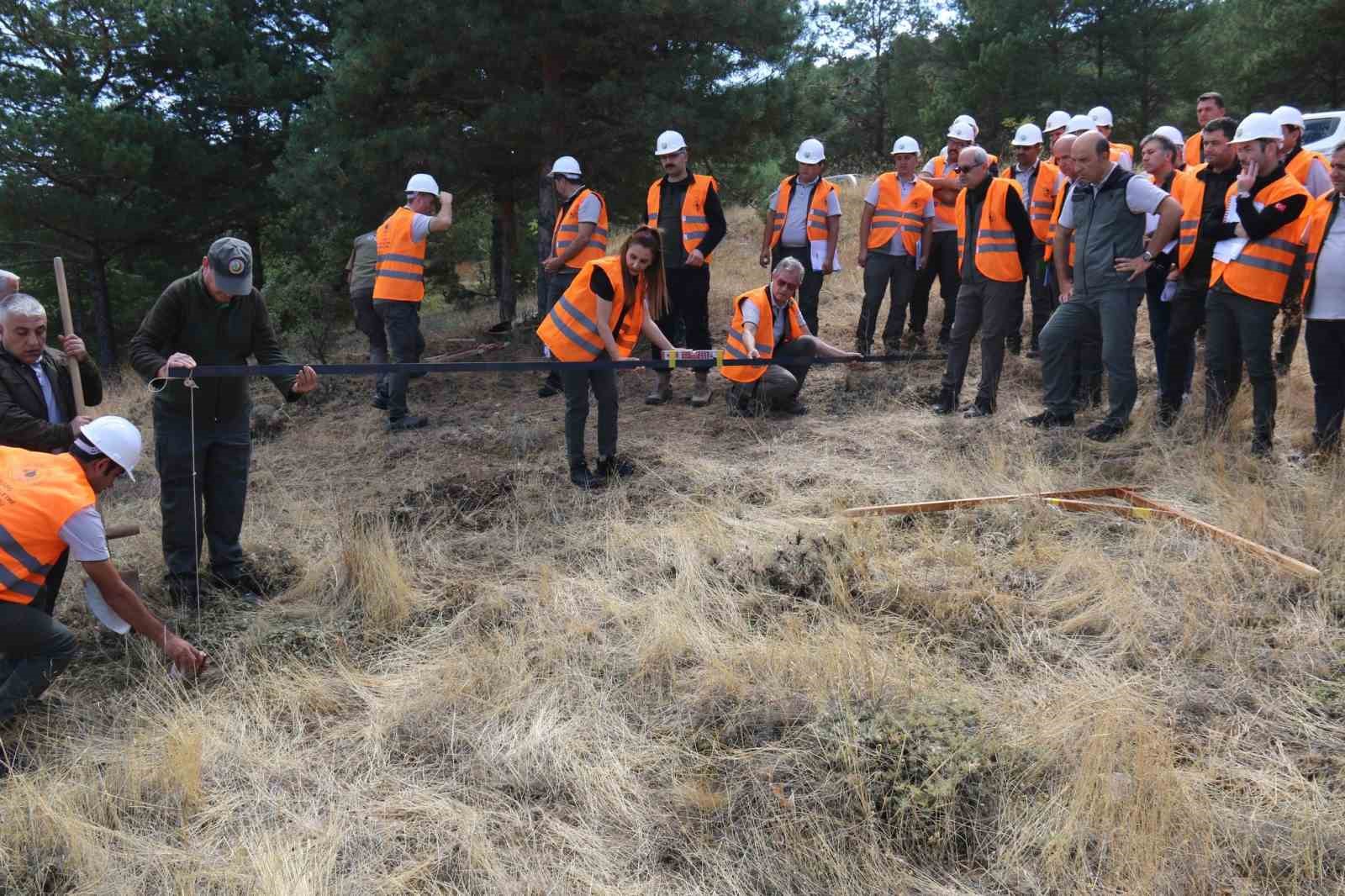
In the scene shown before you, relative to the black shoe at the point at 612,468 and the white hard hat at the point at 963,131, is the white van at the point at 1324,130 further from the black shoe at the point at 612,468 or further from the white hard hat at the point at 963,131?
the black shoe at the point at 612,468

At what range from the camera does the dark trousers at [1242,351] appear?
5273 millimetres

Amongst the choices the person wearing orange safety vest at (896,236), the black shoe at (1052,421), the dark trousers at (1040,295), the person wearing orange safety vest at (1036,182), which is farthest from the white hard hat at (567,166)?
the black shoe at (1052,421)

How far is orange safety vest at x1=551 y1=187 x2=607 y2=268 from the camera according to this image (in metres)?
7.50

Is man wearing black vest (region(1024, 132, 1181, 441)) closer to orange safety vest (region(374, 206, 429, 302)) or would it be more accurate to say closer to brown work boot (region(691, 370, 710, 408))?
brown work boot (region(691, 370, 710, 408))

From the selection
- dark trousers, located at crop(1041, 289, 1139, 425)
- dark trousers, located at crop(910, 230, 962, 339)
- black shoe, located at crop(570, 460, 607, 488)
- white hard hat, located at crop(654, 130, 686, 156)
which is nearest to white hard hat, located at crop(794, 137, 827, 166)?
white hard hat, located at crop(654, 130, 686, 156)

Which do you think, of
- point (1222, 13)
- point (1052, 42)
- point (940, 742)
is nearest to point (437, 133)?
point (940, 742)

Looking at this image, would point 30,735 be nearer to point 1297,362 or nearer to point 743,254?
point 1297,362

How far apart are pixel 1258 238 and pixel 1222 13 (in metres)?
19.1

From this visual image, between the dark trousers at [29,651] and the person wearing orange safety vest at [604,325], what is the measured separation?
278 centimetres

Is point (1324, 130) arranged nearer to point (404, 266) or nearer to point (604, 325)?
point (604, 325)

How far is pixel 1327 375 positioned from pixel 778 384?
3.44 m

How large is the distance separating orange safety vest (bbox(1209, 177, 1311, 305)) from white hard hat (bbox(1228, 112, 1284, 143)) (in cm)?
26

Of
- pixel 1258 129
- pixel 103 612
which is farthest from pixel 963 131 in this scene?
pixel 103 612

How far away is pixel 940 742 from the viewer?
3107mm
